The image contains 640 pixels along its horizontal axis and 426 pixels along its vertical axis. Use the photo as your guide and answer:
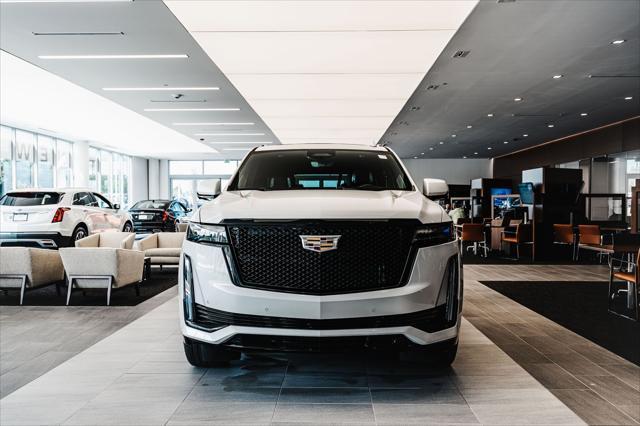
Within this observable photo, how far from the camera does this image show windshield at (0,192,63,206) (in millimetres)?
9844

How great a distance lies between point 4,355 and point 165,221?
12.9 m

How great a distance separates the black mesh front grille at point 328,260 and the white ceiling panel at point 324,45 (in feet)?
15.2

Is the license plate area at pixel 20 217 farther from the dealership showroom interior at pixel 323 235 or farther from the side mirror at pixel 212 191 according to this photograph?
the side mirror at pixel 212 191

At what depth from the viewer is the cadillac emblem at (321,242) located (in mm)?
2621

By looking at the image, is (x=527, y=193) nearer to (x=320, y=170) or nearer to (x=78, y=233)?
(x=320, y=170)

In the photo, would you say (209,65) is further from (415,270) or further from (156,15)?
(415,270)

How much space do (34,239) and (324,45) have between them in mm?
6616

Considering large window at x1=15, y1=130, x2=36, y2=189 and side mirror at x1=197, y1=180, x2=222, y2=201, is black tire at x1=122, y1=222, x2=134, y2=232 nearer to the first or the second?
large window at x1=15, y1=130, x2=36, y2=189

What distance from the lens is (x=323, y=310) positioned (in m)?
2.58

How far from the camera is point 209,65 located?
30.7 feet

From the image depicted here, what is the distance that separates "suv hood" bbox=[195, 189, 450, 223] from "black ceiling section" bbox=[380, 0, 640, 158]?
4546 mm

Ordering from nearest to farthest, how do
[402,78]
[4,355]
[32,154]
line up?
1. [4,355]
2. [402,78]
3. [32,154]

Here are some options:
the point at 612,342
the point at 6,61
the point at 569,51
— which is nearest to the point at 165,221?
the point at 6,61

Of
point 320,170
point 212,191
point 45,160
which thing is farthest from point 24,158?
point 320,170
